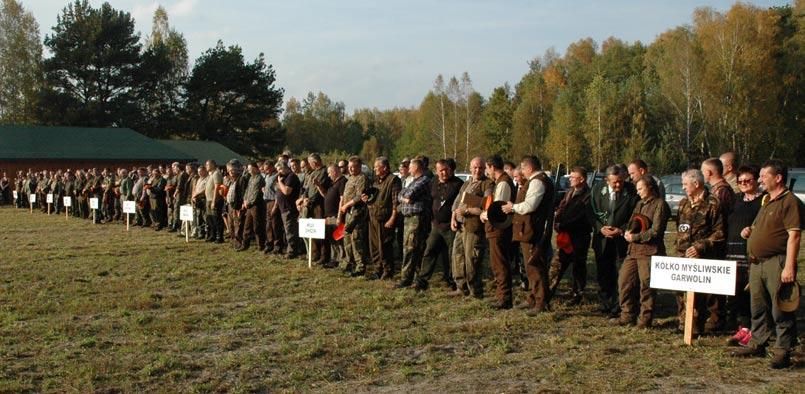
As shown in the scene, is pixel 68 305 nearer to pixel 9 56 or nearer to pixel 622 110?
pixel 622 110

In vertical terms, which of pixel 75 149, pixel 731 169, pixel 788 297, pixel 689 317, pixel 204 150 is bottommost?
pixel 689 317

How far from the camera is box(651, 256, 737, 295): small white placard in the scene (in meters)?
6.92

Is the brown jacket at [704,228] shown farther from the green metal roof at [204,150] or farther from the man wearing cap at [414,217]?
the green metal roof at [204,150]

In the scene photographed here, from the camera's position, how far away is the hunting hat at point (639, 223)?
25.8 ft

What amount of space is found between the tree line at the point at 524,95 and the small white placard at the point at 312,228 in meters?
34.8

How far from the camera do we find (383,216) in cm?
1121

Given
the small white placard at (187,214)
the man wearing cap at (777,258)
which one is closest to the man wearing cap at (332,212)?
the small white placard at (187,214)

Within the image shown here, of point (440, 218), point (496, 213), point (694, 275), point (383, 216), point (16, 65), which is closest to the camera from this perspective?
point (694, 275)

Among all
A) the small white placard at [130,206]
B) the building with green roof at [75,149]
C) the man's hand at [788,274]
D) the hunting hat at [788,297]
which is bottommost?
the hunting hat at [788,297]

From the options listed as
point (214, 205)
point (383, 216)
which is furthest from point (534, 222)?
point (214, 205)

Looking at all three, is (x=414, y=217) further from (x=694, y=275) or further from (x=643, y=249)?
(x=694, y=275)

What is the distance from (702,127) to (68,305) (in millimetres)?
42771

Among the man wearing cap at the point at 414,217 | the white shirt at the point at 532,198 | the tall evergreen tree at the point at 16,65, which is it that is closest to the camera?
the white shirt at the point at 532,198

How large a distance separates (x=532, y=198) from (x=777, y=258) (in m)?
2.79
